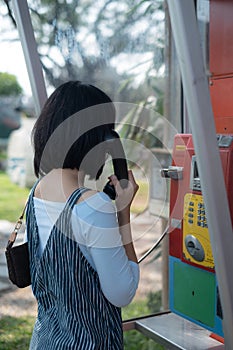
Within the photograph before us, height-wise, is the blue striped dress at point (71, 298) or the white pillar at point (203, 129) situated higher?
the white pillar at point (203, 129)

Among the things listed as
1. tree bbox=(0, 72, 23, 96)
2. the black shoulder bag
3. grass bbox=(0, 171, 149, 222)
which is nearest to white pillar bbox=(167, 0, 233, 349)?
the black shoulder bag

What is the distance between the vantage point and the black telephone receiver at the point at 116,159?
3.76 feet

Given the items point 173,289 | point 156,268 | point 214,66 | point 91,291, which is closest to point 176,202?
point 173,289

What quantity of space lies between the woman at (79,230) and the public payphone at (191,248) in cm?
38

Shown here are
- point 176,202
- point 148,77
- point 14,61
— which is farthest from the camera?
point 148,77

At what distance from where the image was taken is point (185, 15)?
1100 mm

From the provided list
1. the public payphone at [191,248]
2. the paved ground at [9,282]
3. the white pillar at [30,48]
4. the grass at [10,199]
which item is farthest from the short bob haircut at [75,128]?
the grass at [10,199]

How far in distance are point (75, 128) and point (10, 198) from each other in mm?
1517

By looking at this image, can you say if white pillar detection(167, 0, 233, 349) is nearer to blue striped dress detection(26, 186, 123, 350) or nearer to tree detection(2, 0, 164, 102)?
blue striped dress detection(26, 186, 123, 350)

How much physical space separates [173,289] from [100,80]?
1008 millimetres

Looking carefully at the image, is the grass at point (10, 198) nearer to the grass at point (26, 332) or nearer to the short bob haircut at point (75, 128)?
the grass at point (26, 332)

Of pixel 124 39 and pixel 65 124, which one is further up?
pixel 124 39

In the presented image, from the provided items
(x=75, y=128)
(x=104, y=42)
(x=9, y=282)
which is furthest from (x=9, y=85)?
(x=75, y=128)

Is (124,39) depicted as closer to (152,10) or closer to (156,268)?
(152,10)
